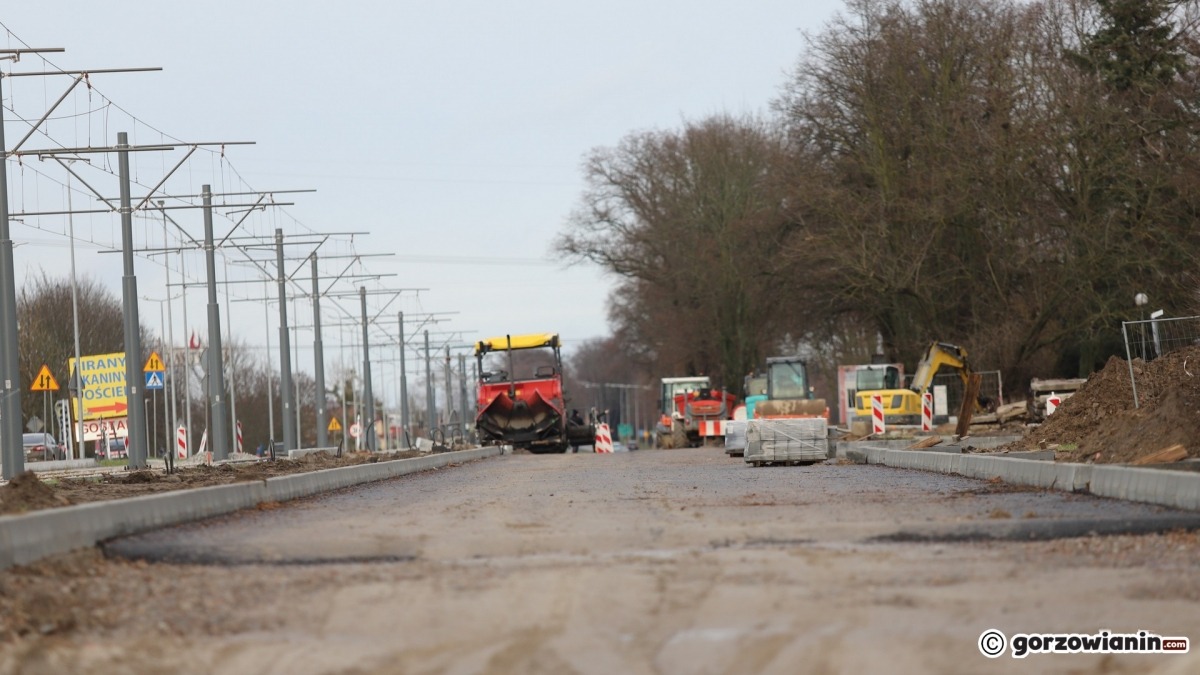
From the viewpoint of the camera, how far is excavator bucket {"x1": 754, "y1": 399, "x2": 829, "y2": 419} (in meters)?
42.3

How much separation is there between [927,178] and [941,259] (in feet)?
9.41

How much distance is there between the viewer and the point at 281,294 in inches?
2037

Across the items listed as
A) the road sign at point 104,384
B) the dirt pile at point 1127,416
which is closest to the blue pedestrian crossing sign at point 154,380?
the road sign at point 104,384

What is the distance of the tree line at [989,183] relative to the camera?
44656 mm

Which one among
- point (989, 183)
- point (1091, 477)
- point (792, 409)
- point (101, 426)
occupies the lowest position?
point (1091, 477)

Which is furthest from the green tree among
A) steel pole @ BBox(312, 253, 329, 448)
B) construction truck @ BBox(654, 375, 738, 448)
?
steel pole @ BBox(312, 253, 329, 448)

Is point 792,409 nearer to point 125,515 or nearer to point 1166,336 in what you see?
point 1166,336

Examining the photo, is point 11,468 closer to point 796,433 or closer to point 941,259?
point 796,433

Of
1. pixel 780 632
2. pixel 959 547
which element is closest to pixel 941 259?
pixel 959 547

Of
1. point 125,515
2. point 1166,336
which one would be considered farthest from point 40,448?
point 125,515

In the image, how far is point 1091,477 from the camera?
16.8 meters

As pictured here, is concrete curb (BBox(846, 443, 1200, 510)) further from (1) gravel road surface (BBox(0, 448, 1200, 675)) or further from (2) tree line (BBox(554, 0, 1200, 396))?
(2) tree line (BBox(554, 0, 1200, 396))

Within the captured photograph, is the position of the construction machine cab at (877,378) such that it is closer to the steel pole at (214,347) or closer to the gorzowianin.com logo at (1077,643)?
the steel pole at (214,347)

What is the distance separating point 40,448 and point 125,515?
2171 inches
